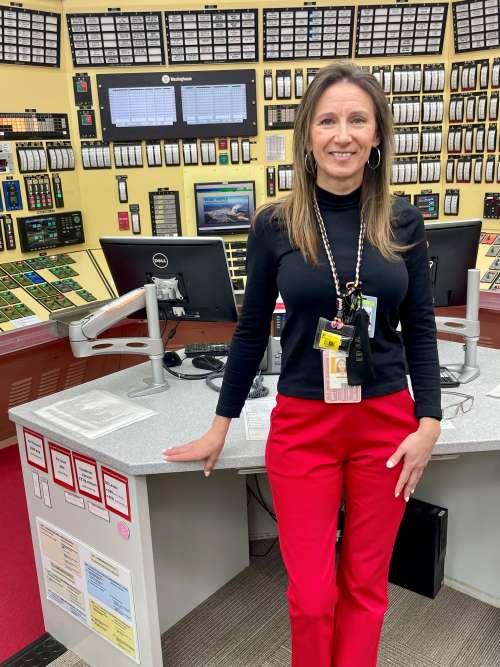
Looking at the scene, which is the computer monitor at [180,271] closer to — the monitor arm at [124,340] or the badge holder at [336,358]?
the monitor arm at [124,340]

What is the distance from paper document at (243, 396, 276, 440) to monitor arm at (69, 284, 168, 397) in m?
0.35

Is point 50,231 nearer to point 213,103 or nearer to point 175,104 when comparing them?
point 175,104

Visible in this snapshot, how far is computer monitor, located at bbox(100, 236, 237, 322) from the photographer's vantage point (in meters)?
2.06

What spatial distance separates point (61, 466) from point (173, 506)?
0.41 metres

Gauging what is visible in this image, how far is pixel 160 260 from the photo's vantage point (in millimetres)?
2104

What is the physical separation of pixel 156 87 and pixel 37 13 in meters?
0.79

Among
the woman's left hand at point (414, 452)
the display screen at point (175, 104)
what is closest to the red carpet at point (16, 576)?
the woman's left hand at point (414, 452)

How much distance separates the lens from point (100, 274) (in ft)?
12.4

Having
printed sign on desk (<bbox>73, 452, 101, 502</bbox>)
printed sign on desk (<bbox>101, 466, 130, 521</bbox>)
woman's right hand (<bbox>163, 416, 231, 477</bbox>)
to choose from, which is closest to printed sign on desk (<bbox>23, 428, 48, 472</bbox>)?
printed sign on desk (<bbox>73, 452, 101, 502</bbox>)

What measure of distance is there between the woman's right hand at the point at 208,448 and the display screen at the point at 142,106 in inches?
117

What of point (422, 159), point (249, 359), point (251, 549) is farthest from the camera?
point (422, 159)

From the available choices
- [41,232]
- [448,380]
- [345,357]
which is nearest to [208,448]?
[345,357]

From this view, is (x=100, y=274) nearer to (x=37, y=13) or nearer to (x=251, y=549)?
(x=37, y=13)

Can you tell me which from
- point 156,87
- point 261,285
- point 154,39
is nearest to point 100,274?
point 156,87
